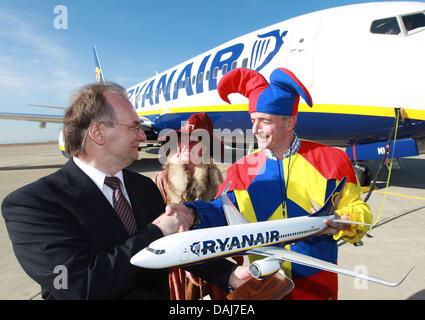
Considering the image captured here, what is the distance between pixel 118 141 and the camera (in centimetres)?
189

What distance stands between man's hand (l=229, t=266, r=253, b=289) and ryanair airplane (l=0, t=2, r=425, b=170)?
6135 millimetres

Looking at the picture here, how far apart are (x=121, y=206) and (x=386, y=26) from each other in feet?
26.4

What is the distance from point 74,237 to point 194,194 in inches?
78.9

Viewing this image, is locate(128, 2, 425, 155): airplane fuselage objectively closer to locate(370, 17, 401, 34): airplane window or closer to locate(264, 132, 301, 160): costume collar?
locate(370, 17, 401, 34): airplane window

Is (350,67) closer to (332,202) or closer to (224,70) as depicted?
(224,70)

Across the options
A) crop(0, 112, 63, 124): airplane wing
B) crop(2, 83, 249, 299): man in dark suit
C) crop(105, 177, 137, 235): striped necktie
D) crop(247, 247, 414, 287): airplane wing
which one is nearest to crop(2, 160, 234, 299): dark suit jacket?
crop(2, 83, 249, 299): man in dark suit

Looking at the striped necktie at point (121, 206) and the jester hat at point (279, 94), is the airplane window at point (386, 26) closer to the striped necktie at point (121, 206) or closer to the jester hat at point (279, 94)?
the jester hat at point (279, 94)

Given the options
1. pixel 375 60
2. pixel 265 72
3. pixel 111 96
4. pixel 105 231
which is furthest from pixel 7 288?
pixel 375 60

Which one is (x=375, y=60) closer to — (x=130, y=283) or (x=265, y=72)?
(x=265, y=72)

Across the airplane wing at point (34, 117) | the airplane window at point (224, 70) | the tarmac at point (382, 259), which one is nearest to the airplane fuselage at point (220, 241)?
the tarmac at point (382, 259)

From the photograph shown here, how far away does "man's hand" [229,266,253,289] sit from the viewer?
6.86 feet

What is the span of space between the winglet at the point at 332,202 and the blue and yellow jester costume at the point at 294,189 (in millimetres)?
82

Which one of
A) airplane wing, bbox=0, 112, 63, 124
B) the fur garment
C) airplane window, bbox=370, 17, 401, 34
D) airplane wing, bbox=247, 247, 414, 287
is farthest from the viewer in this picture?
airplane wing, bbox=0, 112, 63, 124

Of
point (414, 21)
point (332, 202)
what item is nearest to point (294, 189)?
point (332, 202)
